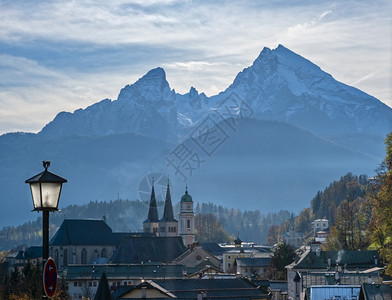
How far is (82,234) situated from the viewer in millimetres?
194625

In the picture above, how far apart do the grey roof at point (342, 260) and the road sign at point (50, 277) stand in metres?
83.2

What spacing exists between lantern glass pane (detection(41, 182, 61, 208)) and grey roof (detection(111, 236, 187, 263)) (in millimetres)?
142204

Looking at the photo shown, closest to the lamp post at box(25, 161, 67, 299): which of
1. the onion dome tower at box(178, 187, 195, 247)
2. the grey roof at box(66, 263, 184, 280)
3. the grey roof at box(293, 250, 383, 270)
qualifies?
the grey roof at box(293, 250, 383, 270)

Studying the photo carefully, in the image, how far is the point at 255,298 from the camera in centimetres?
9025

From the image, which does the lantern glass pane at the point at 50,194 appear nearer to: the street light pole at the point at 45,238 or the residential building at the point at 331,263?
the street light pole at the point at 45,238

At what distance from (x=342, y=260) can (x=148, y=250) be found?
66793mm

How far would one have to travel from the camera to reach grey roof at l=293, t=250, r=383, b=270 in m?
101

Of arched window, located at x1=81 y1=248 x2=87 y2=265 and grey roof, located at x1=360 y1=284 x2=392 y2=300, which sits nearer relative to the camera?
grey roof, located at x1=360 y1=284 x2=392 y2=300

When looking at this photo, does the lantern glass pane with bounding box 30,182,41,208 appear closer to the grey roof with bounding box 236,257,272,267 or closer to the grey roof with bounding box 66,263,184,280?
the grey roof with bounding box 66,263,184,280

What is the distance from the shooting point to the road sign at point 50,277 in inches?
739

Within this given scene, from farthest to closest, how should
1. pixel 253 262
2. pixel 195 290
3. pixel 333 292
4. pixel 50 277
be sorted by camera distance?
1. pixel 253 262
2. pixel 195 290
3. pixel 333 292
4. pixel 50 277

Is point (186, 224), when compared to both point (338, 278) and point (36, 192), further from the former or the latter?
point (36, 192)

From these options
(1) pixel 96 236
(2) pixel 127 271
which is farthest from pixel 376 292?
(1) pixel 96 236

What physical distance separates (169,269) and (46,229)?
110164mm
